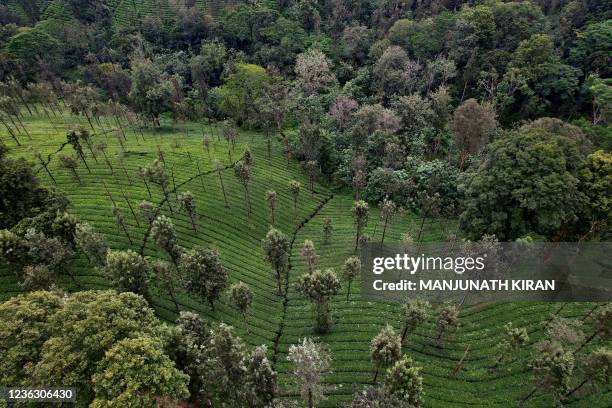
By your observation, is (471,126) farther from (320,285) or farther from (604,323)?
(320,285)

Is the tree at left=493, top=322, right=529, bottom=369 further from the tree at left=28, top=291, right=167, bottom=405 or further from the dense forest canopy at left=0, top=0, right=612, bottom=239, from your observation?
the tree at left=28, top=291, right=167, bottom=405

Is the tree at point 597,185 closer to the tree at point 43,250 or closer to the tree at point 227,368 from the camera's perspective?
the tree at point 227,368

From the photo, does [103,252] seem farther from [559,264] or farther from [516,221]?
[559,264]

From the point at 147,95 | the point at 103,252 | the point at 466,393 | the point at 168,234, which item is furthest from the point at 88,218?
the point at 466,393

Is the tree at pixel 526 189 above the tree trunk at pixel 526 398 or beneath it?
above

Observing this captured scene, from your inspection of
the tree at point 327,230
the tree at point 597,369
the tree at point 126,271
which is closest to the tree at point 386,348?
the tree at point 597,369
